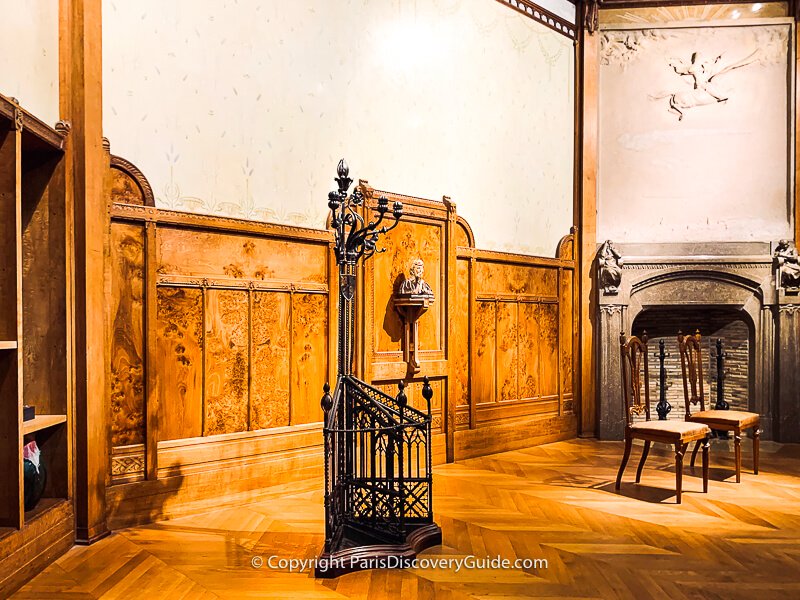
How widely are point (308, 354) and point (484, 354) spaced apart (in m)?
2.02

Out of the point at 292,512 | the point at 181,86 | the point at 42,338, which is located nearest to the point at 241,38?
the point at 181,86

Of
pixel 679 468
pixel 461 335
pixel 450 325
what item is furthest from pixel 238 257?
pixel 679 468

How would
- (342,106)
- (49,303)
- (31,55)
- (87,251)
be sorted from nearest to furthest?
(31,55)
(49,303)
(87,251)
(342,106)

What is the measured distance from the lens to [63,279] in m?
4.04

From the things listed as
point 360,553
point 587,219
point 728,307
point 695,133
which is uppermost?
point 695,133

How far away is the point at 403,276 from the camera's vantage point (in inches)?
238

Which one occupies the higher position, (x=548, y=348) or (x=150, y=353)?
(x=150, y=353)

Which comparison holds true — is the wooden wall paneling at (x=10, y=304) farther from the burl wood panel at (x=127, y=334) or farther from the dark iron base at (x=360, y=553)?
the dark iron base at (x=360, y=553)

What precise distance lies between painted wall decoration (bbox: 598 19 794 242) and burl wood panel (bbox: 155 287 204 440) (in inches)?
185

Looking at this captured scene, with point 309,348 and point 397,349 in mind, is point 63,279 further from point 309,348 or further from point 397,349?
point 397,349

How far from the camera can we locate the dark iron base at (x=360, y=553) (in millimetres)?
3545

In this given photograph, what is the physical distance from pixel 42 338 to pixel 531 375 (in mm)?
4667

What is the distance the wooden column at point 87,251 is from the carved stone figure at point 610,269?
5.12 meters

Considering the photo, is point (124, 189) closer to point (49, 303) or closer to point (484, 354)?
point (49, 303)
